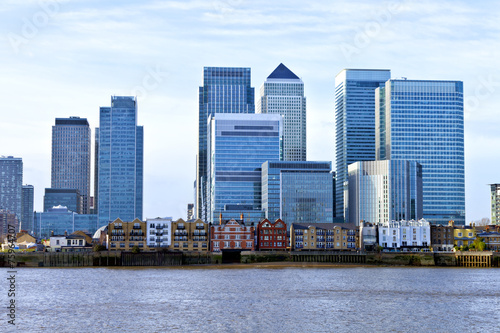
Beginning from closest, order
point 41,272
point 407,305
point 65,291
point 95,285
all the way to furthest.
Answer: point 407,305
point 65,291
point 95,285
point 41,272

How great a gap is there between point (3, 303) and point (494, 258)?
123841mm

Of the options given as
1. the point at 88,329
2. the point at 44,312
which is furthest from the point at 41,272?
the point at 88,329

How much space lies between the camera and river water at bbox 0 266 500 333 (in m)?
77.4

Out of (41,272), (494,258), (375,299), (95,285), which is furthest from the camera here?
(494,258)

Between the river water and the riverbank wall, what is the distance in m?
40.4

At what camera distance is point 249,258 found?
191125 millimetres

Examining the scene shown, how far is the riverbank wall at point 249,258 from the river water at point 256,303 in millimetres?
40356

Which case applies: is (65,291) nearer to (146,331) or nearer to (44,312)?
(44,312)

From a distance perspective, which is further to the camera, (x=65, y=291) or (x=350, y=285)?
(x=350, y=285)

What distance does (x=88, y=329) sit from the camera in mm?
74688

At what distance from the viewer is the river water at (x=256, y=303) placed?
7744 centimetres

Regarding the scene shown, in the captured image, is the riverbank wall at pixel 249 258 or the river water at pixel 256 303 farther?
the riverbank wall at pixel 249 258

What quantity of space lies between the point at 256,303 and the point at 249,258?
318ft

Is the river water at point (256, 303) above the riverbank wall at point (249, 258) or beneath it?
beneath
